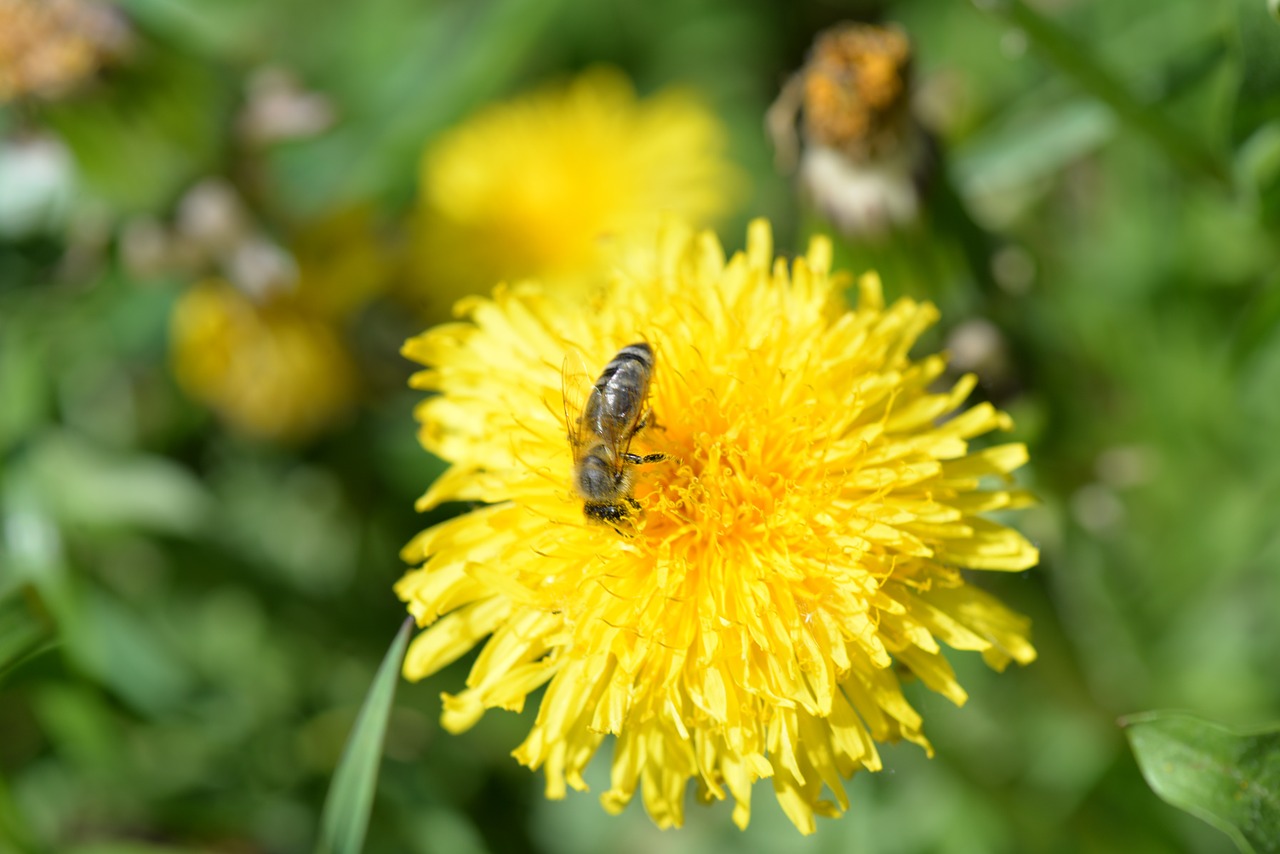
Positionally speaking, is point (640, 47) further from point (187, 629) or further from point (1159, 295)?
point (187, 629)

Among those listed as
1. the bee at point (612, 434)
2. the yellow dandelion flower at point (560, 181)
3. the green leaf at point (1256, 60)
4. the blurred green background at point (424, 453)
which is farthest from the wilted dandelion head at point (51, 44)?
the green leaf at point (1256, 60)

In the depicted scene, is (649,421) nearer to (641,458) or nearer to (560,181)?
(641,458)

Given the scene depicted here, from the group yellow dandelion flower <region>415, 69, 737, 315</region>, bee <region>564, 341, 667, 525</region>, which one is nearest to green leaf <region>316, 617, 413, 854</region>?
bee <region>564, 341, 667, 525</region>

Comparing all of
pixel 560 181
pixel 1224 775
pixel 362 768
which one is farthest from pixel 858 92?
pixel 560 181

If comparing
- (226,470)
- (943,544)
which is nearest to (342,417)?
(226,470)

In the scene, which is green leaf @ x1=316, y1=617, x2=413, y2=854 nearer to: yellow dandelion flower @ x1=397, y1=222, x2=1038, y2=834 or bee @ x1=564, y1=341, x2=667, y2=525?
yellow dandelion flower @ x1=397, y1=222, x2=1038, y2=834
